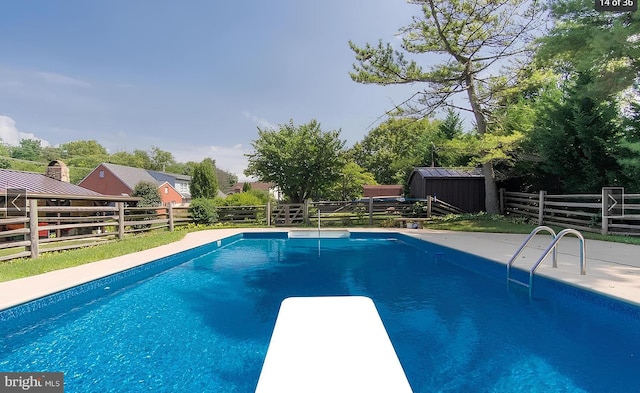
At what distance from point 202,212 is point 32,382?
1386 centimetres

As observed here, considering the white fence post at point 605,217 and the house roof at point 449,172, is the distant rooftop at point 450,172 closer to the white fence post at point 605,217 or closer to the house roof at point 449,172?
the house roof at point 449,172

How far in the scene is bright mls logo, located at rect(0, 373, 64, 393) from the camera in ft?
8.94

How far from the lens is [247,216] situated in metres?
17.0

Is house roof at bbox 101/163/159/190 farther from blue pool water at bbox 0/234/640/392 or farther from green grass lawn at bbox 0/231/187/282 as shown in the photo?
blue pool water at bbox 0/234/640/392

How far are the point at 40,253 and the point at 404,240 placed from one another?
1113 centimetres

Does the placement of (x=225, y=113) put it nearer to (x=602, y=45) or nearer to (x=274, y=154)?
(x=274, y=154)

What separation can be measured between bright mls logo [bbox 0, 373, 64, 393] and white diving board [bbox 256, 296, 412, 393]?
2.16 m

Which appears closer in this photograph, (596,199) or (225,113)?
(596,199)

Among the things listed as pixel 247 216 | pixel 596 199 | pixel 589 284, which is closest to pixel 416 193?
pixel 596 199

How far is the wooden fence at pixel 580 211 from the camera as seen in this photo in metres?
9.34

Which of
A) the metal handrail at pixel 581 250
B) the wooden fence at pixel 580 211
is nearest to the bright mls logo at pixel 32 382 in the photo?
the metal handrail at pixel 581 250

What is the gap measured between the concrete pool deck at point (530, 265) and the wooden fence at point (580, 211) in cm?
152

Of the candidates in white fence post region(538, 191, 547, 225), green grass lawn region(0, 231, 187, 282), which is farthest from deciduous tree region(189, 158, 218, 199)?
white fence post region(538, 191, 547, 225)

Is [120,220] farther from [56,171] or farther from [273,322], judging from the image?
[273,322]
